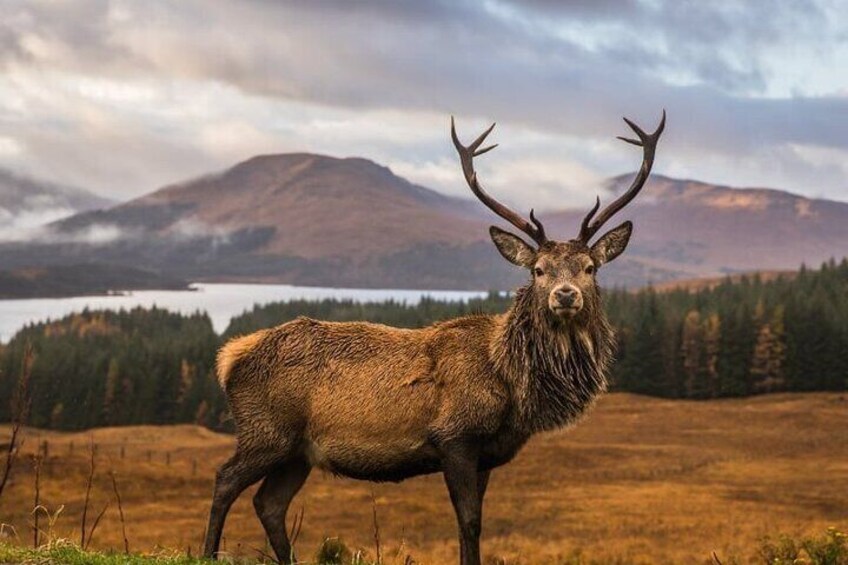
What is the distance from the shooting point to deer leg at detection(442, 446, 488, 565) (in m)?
7.39

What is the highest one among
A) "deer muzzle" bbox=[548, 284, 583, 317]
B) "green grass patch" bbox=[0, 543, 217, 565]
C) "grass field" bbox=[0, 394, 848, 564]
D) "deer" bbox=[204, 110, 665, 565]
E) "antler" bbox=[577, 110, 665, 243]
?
"antler" bbox=[577, 110, 665, 243]

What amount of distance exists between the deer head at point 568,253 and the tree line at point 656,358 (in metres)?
90.0

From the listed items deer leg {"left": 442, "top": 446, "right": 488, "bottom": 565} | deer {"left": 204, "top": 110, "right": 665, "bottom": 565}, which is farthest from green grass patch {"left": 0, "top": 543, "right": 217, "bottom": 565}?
deer leg {"left": 442, "top": 446, "right": 488, "bottom": 565}

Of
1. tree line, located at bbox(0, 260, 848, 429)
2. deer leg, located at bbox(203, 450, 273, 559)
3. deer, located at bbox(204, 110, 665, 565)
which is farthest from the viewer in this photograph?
tree line, located at bbox(0, 260, 848, 429)

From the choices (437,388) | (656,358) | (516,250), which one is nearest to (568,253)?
(516,250)

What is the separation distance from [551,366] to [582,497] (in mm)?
50470

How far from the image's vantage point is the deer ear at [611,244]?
318 inches

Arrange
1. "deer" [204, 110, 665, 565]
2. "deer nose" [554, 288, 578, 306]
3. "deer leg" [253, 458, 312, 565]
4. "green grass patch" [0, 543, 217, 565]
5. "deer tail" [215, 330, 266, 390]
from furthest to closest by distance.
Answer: "deer tail" [215, 330, 266, 390] < "deer leg" [253, 458, 312, 565] < "deer" [204, 110, 665, 565] < "deer nose" [554, 288, 578, 306] < "green grass patch" [0, 543, 217, 565]

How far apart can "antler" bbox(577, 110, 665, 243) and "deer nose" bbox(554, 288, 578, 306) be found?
748mm

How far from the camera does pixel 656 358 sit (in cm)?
11794

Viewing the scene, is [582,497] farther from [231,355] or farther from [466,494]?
[466,494]

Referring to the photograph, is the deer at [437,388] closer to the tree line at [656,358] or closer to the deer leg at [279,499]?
the deer leg at [279,499]

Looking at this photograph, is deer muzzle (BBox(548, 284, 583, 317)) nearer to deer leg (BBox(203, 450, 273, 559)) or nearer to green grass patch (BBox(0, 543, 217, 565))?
deer leg (BBox(203, 450, 273, 559))

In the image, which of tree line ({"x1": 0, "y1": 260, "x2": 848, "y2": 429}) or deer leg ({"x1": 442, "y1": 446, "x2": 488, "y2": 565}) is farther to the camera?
tree line ({"x1": 0, "y1": 260, "x2": 848, "y2": 429})
